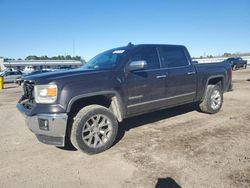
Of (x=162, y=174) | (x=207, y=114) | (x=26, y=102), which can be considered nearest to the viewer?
(x=162, y=174)

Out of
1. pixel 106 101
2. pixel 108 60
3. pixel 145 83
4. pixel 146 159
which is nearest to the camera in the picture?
pixel 146 159

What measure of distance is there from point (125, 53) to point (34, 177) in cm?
282

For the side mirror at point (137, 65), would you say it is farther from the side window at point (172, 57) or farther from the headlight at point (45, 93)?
the headlight at point (45, 93)

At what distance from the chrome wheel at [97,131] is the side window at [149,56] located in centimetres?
147

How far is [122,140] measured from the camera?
478 cm

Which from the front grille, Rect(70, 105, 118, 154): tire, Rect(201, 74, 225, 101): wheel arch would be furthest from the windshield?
Rect(201, 74, 225, 101): wheel arch

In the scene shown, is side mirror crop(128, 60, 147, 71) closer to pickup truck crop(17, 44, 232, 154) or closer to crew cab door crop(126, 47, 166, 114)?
pickup truck crop(17, 44, 232, 154)

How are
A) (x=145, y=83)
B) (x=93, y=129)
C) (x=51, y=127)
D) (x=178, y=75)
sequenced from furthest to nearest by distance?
(x=178, y=75), (x=145, y=83), (x=93, y=129), (x=51, y=127)

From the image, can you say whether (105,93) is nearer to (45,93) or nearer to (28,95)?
(45,93)

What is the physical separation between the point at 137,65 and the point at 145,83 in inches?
19.5

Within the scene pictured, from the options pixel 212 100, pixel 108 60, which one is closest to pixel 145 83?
pixel 108 60

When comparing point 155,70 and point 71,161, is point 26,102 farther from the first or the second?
point 155,70

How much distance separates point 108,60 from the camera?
512 centimetres

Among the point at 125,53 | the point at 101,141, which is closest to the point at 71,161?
the point at 101,141
